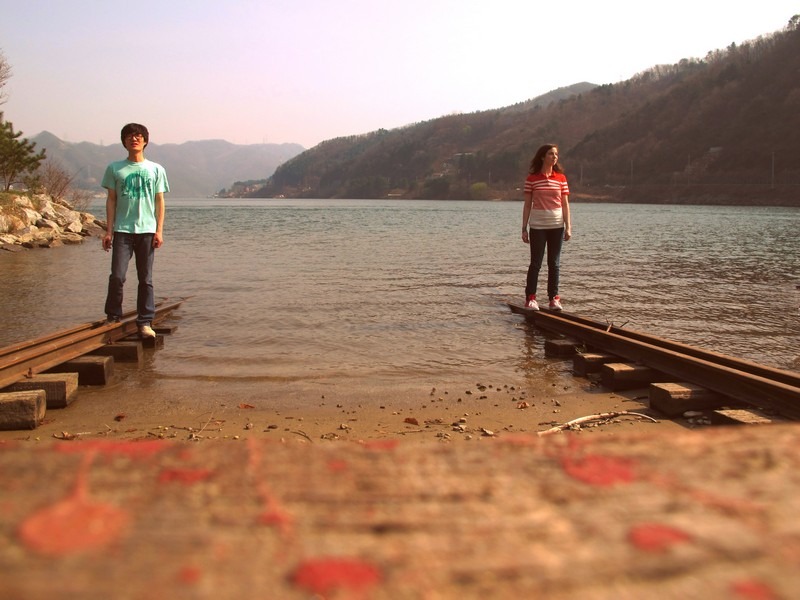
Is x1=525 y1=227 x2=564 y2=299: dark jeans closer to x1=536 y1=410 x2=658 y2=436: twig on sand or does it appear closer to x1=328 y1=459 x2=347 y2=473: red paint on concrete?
x1=536 y1=410 x2=658 y2=436: twig on sand

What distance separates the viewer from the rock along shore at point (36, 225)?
77.1ft

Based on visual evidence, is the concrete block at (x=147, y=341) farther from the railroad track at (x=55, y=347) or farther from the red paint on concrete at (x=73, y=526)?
the red paint on concrete at (x=73, y=526)

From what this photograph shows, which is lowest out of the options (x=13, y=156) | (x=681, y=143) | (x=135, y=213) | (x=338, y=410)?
(x=338, y=410)

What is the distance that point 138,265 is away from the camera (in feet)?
21.8

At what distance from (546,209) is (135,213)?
16.4ft

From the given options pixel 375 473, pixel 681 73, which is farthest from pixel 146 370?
pixel 681 73

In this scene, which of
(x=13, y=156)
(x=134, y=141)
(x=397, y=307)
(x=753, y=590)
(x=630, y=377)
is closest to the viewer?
(x=753, y=590)

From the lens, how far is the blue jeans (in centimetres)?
655

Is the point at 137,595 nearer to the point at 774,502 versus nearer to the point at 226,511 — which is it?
the point at 226,511

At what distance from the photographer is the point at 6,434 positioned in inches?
159

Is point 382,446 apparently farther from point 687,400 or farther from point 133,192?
point 133,192

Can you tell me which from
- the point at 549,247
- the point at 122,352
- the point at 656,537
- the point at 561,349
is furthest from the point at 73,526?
the point at 549,247

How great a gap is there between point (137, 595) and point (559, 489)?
0.61 meters

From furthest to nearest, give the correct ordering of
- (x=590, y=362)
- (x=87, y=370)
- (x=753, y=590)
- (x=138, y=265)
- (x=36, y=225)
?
(x=36, y=225) < (x=138, y=265) < (x=590, y=362) < (x=87, y=370) < (x=753, y=590)
